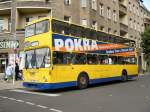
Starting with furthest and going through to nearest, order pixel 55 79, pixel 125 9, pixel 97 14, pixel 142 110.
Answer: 1. pixel 125 9
2. pixel 97 14
3. pixel 55 79
4. pixel 142 110

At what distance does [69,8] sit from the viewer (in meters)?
33.5

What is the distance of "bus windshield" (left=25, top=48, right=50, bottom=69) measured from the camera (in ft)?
50.7

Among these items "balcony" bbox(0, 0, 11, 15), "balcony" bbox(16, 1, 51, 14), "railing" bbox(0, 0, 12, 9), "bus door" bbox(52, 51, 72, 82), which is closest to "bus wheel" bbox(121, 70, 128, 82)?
"bus door" bbox(52, 51, 72, 82)

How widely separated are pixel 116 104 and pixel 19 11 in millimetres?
23101

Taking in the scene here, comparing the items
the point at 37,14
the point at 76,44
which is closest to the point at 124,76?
the point at 76,44

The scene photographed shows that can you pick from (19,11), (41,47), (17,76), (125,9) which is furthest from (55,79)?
(125,9)

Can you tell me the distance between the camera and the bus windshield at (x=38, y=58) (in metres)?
15.5

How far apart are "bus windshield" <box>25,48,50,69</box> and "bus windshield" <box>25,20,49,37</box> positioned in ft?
3.46

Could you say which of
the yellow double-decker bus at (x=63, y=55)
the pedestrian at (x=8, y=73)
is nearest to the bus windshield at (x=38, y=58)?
the yellow double-decker bus at (x=63, y=55)

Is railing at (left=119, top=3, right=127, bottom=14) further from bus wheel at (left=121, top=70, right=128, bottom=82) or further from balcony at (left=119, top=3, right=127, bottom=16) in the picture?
bus wheel at (left=121, top=70, right=128, bottom=82)

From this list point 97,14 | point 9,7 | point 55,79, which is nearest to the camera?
point 55,79

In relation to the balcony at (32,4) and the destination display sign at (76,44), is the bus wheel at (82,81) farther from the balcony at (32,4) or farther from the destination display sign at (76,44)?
the balcony at (32,4)

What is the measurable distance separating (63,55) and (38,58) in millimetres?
1381

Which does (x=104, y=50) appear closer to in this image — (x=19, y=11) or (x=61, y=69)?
(x=61, y=69)
